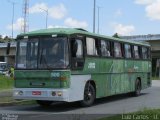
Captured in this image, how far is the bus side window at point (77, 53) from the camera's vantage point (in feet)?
57.7

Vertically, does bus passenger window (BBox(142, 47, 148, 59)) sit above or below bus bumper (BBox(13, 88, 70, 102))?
above

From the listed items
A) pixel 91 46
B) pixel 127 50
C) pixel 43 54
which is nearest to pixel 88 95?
pixel 91 46

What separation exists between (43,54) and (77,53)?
4.32ft

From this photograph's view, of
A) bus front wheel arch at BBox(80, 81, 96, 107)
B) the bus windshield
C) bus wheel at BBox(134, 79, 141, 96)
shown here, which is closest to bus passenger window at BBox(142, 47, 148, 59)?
bus wheel at BBox(134, 79, 141, 96)

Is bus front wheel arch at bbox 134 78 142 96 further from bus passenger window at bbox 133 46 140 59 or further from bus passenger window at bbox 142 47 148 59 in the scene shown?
bus passenger window at bbox 142 47 148 59

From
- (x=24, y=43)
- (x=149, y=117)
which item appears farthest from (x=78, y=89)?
(x=149, y=117)

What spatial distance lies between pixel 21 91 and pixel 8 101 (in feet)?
8.51

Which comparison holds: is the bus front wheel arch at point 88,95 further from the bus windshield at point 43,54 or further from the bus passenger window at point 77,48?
the bus windshield at point 43,54

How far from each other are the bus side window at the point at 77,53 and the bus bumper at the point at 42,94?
1192 millimetres

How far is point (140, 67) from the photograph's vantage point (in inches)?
1014

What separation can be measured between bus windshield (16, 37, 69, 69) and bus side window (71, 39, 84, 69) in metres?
0.39

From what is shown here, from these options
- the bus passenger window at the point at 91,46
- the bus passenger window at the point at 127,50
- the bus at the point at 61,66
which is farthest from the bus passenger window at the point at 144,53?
the bus passenger window at the point at 91,46

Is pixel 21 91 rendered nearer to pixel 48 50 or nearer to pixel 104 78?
pixel 48 50

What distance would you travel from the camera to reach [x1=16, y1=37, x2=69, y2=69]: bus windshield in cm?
1727
